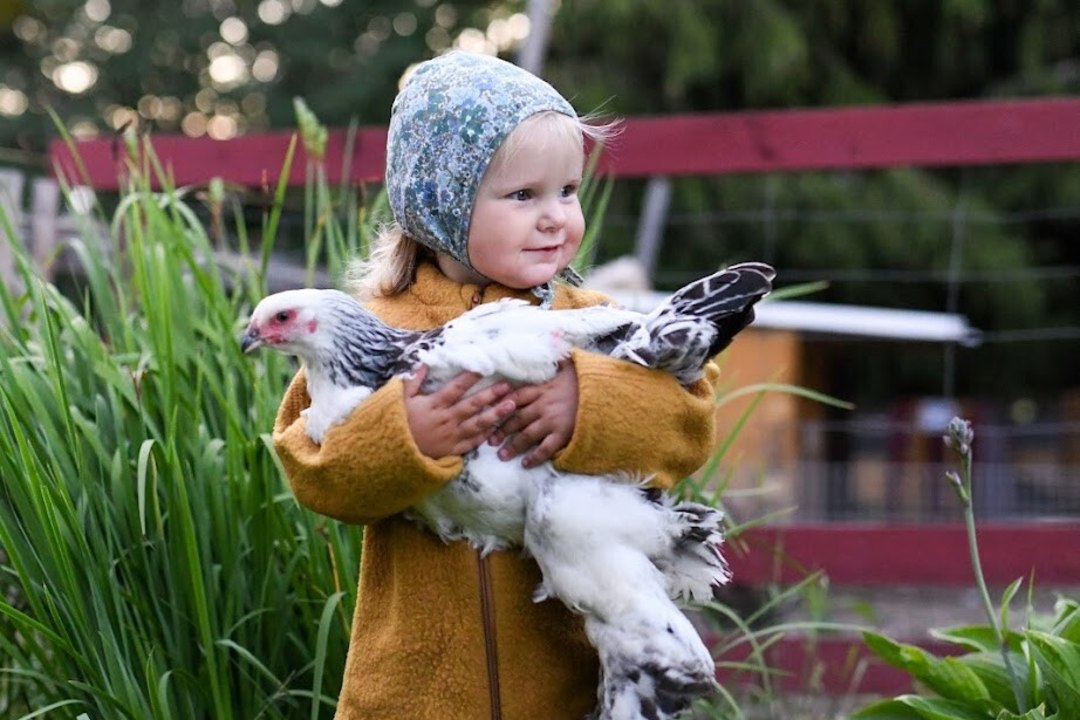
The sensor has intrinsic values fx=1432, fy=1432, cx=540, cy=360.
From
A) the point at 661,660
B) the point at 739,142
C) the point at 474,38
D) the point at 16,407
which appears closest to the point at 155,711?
the point at 16,407

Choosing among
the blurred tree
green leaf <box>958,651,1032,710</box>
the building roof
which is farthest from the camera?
the blurred tree

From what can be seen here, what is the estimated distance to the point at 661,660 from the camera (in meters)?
1.61

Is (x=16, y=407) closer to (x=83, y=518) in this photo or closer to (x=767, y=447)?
(x=83, y=518)

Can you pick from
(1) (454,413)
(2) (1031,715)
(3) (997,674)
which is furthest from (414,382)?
(3) (997,674)

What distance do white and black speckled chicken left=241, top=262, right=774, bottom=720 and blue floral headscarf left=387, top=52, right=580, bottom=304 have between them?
0.15 metres

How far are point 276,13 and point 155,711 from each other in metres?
11.6

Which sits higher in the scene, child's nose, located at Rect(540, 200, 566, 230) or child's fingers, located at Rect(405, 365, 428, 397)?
child's nose, located at Rect(540, 200, 566, 230)

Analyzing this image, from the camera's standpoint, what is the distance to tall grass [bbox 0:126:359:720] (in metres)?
2.12

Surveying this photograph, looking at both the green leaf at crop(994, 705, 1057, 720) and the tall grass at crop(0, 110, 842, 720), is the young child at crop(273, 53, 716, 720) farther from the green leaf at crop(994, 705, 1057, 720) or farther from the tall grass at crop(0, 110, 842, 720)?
the green leaf at crop(994, 705, 1057, 720)

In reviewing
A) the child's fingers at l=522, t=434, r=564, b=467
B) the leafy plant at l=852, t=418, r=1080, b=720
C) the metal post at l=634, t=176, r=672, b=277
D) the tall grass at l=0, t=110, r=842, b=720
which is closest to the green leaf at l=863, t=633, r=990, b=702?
the leafy plant at l=852, t=418, r=1080, b=720

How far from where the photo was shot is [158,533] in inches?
87.0

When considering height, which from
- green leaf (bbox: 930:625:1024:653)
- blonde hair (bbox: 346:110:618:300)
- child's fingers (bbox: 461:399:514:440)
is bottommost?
green leaf (bbox: 930:625:1024:653)

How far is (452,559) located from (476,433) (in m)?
0.19

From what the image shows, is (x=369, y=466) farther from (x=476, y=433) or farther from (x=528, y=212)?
(x=528, y=212)
